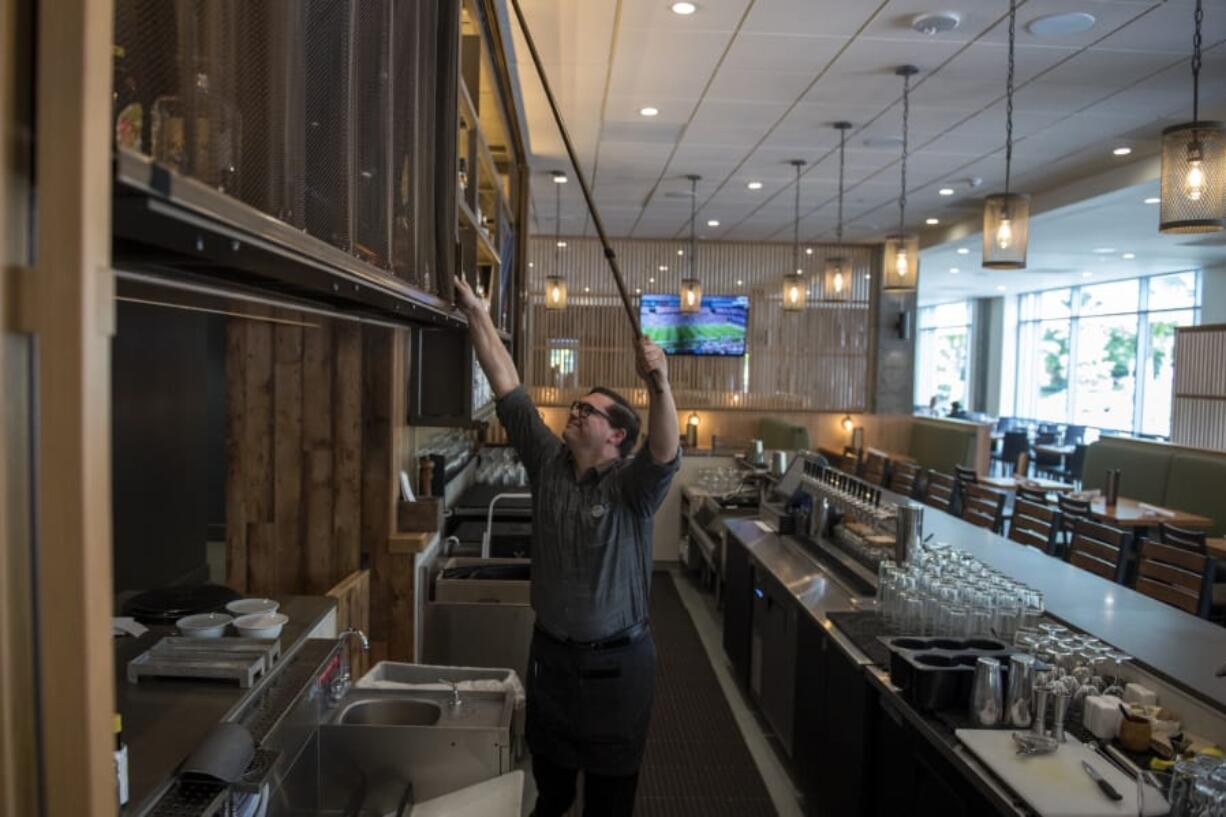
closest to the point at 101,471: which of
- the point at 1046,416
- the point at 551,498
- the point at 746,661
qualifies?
the point at 551,498

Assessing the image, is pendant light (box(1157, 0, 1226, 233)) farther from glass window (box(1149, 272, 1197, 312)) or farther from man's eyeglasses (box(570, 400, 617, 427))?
glass window (box(1149, 272, 1197, 312))

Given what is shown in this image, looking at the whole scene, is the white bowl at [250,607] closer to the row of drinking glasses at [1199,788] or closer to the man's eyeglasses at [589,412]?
the man's eyeglasses at [589,412]

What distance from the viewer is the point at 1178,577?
450cm

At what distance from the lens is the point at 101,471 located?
69cm

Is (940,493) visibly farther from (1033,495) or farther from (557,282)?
(557,282)

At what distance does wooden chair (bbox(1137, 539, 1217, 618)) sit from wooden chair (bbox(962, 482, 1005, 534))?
1.78m

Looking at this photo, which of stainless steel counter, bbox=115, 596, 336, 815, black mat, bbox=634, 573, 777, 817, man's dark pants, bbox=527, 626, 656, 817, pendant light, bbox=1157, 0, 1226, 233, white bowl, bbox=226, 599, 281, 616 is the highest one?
pendant light, bbox=1157, 0, 1226, 233

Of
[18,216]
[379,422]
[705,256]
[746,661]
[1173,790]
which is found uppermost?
[705,256]

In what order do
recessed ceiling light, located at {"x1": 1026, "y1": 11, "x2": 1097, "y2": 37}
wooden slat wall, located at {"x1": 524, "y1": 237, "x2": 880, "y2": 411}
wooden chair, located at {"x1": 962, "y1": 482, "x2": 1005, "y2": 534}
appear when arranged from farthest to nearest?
wooden slat wall, located at {"x1": 524, "y1": 237, "x2": 880, "y2": 411}
wooden chair, located at {"x1": 962, "y1": 482, "x2": 1005, "y2": 534}
recessed ceiling light, located at {"x1": 1026, "y1": 11, "x2": 1097, "y2": 37}

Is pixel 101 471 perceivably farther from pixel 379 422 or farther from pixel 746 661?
pixel 746 661

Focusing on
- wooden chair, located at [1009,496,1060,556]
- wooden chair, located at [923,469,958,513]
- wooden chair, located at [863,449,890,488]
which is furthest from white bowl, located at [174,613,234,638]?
wooden chair, located at [863,449,890,488]

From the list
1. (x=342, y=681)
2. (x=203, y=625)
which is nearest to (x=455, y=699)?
(x=342, y=681)

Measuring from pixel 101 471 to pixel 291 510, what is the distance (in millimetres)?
3123

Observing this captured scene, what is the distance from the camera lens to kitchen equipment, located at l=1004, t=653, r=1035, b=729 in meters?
2.33
